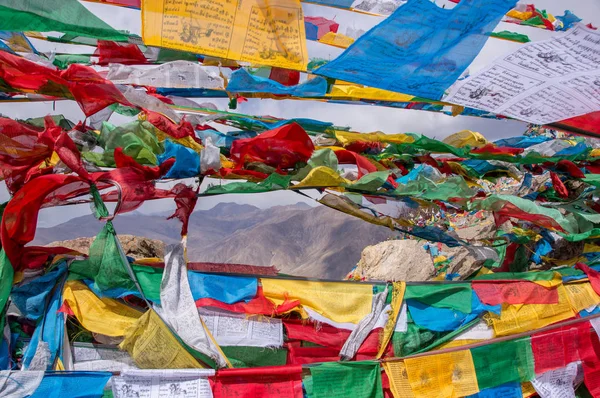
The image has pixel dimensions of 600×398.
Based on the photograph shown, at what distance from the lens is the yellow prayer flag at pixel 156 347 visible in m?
2.05

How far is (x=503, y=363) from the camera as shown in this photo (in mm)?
2670

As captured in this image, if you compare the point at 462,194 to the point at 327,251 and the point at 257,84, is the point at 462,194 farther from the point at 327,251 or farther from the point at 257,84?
the point at 327,251

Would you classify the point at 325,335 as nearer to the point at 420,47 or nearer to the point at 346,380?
the point at 346,380

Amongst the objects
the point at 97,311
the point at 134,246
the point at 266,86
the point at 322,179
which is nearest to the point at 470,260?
the point at 322,179

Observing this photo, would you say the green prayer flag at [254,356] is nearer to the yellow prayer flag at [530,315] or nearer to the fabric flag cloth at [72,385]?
the fabric flag cloth at [72,385]

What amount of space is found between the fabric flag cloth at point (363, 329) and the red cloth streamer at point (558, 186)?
200 centimetres

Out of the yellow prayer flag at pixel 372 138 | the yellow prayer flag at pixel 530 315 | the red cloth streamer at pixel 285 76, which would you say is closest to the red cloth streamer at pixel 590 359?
the yellow prayer flag at pixel 530 315

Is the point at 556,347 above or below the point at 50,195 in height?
below

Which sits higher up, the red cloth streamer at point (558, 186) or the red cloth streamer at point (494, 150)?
the red cloth streamer at point (494, 150)

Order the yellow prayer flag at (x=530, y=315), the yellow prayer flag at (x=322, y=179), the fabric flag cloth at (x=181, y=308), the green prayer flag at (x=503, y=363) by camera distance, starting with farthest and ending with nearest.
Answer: the yellow prayer flag at (x=530, y=315) < the green prayer flag at (x=503, y=363) < the yellow prayer flag at (x=322, y=179) < the fabric flag cloth at (x=181, y=308)

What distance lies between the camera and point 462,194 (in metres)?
2.59

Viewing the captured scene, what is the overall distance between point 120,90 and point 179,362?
1.24m

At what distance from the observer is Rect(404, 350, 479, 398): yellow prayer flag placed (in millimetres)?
2422

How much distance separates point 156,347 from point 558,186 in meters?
3.21
